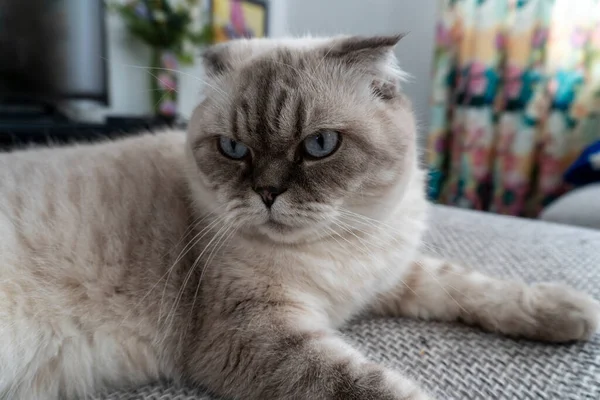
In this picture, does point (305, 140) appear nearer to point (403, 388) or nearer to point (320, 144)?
point (320, 144)

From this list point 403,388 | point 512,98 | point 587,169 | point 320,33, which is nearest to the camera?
point 403,388

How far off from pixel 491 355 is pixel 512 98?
3.19 m

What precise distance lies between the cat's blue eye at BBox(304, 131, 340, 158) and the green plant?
2.94 meters

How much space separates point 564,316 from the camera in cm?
101

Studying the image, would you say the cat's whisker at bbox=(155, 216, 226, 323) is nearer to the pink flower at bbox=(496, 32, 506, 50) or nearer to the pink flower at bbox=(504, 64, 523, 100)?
the pink flower at bbox=(504, 64, 523, 100)

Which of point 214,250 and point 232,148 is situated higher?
point 232,148

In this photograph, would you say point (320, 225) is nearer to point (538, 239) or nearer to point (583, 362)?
point (583, 362)

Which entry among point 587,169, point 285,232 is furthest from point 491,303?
point 587,169

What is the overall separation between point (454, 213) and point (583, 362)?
1.27 meters

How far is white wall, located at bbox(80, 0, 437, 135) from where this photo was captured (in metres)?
3.69

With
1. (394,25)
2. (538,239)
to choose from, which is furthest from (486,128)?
(538,239)

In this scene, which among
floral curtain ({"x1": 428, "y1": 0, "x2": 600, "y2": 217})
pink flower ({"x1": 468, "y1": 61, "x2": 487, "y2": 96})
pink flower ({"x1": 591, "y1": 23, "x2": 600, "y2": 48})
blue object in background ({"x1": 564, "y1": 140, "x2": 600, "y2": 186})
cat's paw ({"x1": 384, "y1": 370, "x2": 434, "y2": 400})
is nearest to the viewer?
cat's paw ({"x1": 384, "y1": 370, "x2": 434, "y2": 400})

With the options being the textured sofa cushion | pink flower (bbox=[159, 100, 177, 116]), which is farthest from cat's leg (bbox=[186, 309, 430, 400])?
pink flower (bbox=[159, 100, 177, 116])

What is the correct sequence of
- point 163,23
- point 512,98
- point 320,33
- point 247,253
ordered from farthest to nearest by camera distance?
point 320,33 < point 512,98 < point 163,23 < point 247,253
